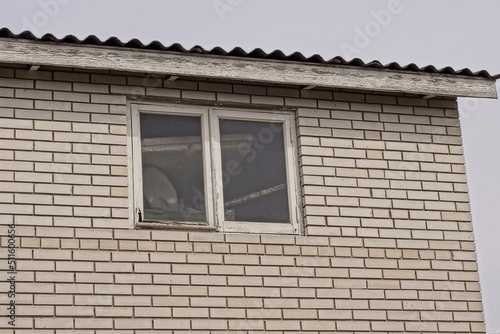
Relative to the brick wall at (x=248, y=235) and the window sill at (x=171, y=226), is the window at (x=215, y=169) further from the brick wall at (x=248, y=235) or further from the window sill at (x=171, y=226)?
the brick wall at (x=248, y=235)

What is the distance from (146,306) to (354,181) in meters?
2.58

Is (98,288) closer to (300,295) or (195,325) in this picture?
(195,325)

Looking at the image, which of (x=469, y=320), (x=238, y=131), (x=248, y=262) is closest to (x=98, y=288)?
(x=248, y=262)

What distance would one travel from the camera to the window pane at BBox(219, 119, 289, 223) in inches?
440

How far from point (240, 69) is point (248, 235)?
165 cm

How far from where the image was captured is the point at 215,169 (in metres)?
11.2

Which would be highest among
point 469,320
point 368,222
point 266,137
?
point 266,137

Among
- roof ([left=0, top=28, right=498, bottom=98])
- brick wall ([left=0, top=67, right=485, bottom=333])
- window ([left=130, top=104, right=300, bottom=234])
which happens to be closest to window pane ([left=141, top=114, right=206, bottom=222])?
window ([left=130, top=104, right=300, bottom=234])

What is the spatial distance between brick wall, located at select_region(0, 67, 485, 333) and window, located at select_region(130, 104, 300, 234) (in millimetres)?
145

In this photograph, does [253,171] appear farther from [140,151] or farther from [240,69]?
[140,151]

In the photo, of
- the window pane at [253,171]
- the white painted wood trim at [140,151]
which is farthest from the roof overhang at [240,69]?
the window pane at [253,171]

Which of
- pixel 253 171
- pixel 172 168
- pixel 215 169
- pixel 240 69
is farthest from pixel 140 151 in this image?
pixel 240 69

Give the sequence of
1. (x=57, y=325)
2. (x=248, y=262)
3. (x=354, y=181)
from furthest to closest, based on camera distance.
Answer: (x=354, y=181), (x=248, y=262), (x=57, y=325)

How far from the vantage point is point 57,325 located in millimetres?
10023
